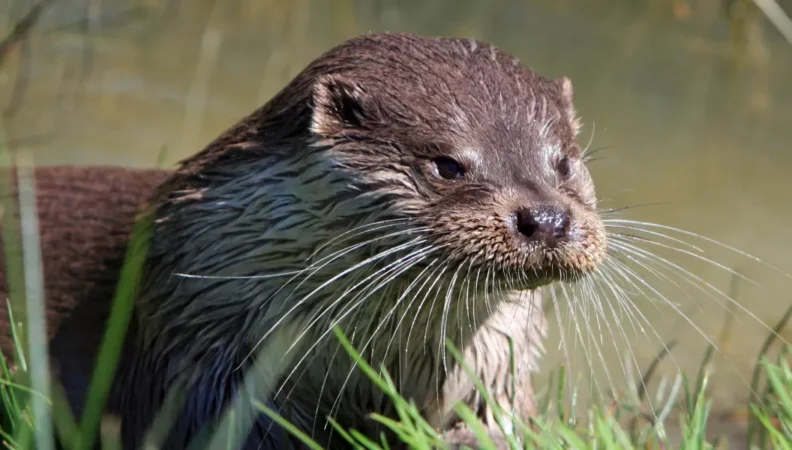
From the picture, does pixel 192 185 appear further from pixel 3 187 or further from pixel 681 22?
pixel 681 22

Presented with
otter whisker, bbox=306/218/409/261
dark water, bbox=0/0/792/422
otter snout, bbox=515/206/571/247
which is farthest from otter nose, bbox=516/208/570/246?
dark water, bbox=0/0/792/422

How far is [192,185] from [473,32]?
4068 mm

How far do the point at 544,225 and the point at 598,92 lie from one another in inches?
167

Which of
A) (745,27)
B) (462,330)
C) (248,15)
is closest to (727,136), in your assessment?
(745,27)

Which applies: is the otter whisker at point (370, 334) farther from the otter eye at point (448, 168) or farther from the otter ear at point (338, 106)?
the otter ear at point (338, 106)

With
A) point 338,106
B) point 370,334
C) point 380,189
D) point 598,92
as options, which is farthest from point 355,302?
point 598,92

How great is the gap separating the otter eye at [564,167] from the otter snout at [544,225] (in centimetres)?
27

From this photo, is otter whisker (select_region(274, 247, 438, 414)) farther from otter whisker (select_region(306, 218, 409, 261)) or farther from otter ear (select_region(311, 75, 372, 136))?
otter ear (select_region(311, 75, 372, 136))

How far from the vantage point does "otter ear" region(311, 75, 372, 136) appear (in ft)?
7.63

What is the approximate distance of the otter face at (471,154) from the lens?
2.07 metres

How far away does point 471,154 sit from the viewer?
2209mm

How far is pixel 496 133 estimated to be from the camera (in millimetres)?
2244

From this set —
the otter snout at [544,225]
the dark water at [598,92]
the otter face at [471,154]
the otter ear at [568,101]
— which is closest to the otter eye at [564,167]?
the otter face at [471,154]

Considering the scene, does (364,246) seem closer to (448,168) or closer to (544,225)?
(448,168)
